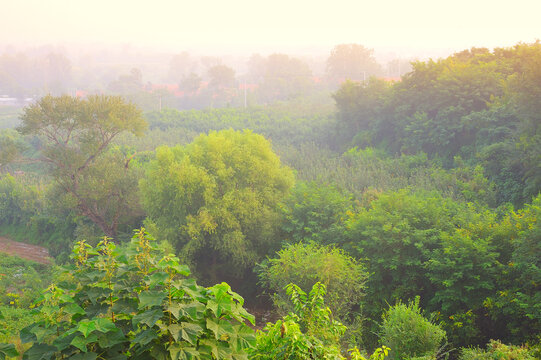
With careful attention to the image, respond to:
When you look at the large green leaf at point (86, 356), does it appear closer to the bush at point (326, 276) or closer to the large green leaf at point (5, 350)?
the large green leaf at point (5, 350)

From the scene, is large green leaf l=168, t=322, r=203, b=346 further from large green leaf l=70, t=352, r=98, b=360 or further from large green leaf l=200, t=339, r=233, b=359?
large green leaf l=70, t=352, r=98, b=360

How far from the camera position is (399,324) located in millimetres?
7578

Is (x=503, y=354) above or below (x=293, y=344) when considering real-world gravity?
below

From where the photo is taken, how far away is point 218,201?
13891 mm

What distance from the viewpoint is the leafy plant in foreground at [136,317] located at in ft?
10.4

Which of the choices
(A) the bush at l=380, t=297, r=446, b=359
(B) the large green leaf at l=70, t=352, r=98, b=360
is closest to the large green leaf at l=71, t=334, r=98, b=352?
(B) the large green leaf at l=70, t=352, r=98, b=360

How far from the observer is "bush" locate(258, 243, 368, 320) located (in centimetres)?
946

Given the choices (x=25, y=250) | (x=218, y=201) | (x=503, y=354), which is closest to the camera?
(x=503, y=354)

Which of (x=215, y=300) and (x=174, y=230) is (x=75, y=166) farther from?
(x=215, y=300)

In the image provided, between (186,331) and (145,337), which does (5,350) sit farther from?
(186,331)

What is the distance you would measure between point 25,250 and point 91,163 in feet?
18.2

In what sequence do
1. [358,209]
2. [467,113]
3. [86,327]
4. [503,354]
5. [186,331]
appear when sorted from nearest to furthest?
[86,327], [186,331], [503,354], [358,209], [467,113]

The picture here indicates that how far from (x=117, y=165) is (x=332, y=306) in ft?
42.0

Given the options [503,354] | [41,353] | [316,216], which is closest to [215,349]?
[41,353]
